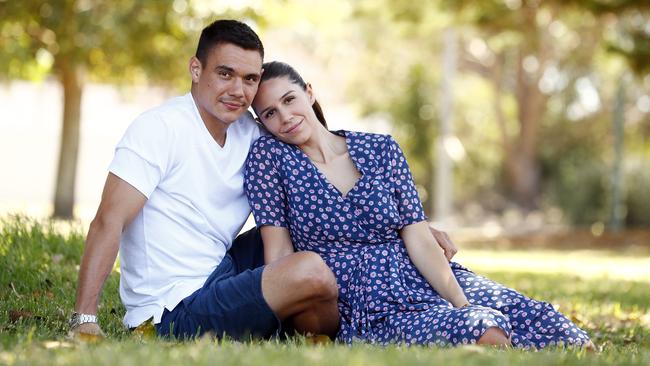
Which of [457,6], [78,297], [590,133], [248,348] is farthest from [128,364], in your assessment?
[590,133]

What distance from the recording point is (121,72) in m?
21.5

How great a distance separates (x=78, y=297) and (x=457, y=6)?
1567 cm

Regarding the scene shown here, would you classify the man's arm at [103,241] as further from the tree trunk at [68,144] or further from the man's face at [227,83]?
the tree trunk at [68,144]

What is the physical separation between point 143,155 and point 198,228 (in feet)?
1.82

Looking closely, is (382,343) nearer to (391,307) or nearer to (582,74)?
(391,307)

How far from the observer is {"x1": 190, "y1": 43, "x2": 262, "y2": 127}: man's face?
18.0ft

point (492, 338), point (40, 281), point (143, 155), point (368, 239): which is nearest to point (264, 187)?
point (368, 239)

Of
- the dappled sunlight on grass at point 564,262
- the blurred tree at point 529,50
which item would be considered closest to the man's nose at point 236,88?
the dappled sunlight on grass at point 564,262

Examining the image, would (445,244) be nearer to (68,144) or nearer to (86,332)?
(86,332)

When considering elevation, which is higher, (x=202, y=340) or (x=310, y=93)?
(x=310, y=93)

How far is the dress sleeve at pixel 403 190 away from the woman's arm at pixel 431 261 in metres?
0.05

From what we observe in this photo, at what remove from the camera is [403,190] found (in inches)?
223

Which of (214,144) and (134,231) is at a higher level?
(214,144)

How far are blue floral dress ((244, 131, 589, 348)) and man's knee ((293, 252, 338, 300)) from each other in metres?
0.31
